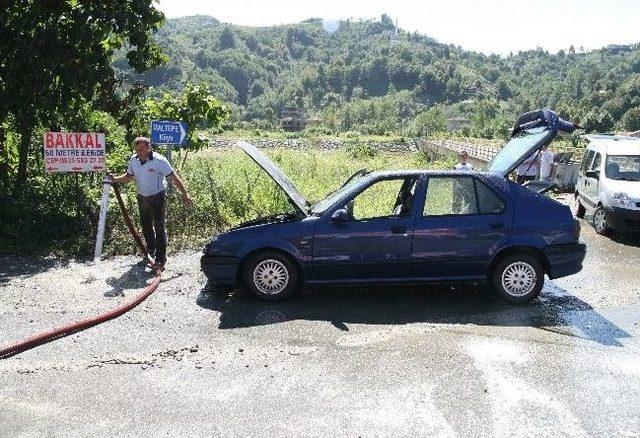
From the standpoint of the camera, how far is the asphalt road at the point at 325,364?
4.48 m

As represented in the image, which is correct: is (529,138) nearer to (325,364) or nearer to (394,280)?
(394,280)

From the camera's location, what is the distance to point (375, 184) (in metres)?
7.41

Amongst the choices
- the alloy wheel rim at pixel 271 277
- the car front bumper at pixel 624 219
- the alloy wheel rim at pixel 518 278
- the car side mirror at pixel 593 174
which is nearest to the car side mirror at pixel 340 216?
the alloy wheel rim at pixel 271 277

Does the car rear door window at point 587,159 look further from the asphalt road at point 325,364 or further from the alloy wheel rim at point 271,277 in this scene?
the alloy wheel rim at point 271,277

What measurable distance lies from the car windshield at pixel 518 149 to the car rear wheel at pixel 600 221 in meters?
3.88

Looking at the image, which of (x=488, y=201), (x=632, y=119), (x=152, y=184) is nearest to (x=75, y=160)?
(x=152, y=184)

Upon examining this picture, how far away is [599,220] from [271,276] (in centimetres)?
771

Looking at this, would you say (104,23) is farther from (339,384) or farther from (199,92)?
(339,384)

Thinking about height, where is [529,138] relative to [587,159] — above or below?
above

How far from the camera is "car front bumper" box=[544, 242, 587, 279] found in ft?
23.7

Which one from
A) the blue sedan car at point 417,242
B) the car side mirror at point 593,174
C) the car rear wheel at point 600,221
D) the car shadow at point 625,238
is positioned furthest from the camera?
A: the car side mirror at point 593,174

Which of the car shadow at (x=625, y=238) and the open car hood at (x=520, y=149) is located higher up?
the open car hood at (x=520, y=149)

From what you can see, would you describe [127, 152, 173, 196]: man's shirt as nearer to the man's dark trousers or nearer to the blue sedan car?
the man's dark trousers

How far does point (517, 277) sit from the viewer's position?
7.29 meters
